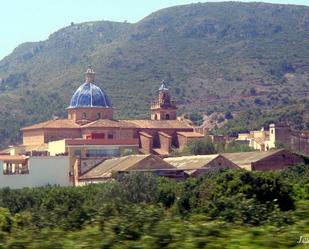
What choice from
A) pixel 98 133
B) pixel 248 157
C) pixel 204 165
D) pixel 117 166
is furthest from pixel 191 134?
pixel 117 166

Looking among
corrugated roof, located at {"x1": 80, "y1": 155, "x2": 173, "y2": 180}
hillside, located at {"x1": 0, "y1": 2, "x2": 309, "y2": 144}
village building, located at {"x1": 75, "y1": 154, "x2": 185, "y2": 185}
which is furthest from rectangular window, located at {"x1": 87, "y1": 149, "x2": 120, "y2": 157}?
hillside, located at {"x1": 0, "y1": 2, "x2": 309, "y2": 144}

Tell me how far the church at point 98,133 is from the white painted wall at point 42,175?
383cm

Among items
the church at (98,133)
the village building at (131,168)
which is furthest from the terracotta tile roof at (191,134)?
the village building at (131,168)

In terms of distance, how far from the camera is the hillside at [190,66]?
5118 inches

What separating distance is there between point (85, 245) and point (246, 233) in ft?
4.37

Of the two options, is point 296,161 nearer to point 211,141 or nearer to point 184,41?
point 211,141

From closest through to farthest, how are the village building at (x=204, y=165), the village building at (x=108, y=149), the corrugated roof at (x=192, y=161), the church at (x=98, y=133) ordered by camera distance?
the village building at (x=204, y=165), the corrugated roof at (x=192, y=161), the village building at (x=108, y=149), the church at (x=98, y=133)

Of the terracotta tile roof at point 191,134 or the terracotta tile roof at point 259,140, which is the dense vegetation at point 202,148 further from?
the terracotta tile roof at point 259,140

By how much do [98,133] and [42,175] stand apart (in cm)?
1118

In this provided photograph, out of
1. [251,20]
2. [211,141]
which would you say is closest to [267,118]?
[211,141]

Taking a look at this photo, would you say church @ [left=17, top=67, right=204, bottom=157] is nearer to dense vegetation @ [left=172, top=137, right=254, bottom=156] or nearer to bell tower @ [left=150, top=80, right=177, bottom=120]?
bell tower @ [left=150, top=80, right=177, bottom=120]

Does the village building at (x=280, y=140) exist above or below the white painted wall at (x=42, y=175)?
above

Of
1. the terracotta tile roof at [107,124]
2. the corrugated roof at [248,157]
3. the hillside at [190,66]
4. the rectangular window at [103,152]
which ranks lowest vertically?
the corrugated roof at [248,157]

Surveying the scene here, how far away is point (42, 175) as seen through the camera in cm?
6031
